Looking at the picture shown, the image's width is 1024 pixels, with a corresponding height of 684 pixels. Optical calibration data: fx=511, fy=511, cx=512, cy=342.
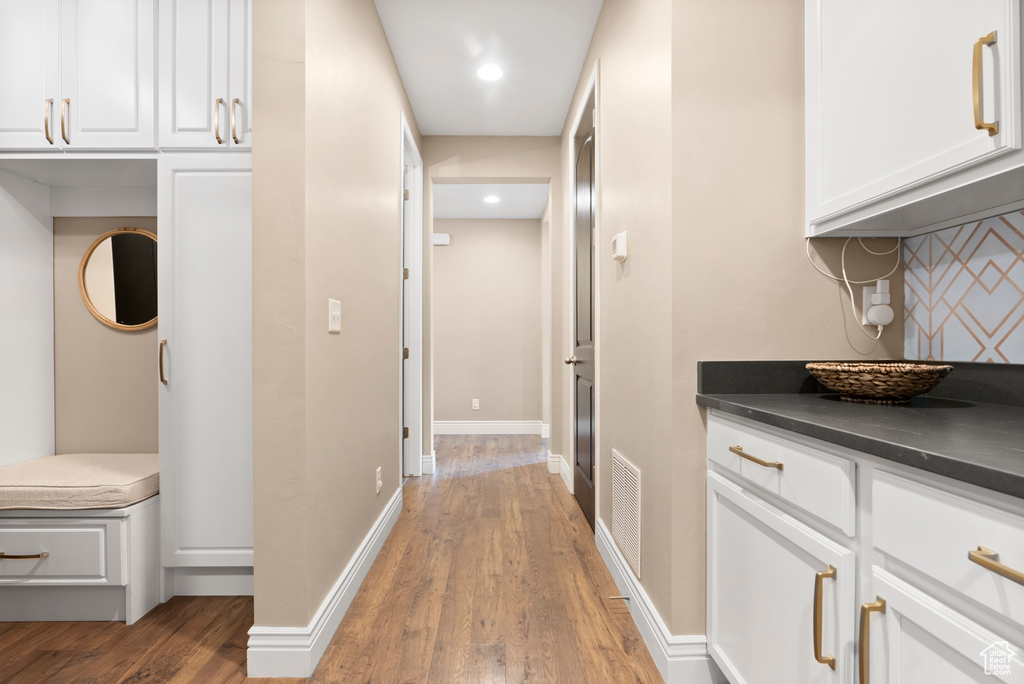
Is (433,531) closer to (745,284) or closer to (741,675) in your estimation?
(741,675)

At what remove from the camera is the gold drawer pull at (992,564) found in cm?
61

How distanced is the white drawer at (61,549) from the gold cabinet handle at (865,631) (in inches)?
84.7

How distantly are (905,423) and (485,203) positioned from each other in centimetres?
457

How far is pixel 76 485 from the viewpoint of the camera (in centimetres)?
176

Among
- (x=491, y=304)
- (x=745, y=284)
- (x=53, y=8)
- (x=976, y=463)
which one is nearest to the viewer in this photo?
(x=976, y=463)

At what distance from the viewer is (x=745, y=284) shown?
1.49m

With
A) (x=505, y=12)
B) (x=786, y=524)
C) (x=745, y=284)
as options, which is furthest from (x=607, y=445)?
(x=505, y=12)

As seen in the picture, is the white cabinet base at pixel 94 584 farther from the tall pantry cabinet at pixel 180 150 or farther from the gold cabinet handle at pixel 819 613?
the gold cabinet handle at pixel 819 613

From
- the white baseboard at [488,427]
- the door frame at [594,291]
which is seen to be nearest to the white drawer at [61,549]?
the door frame at [594,291]

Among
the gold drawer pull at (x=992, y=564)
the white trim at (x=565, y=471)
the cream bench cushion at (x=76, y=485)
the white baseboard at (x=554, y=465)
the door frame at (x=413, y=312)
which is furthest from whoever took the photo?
the white baseboard at (x=554, y=465)

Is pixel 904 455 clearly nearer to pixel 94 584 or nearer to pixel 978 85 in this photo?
pixel 978 85

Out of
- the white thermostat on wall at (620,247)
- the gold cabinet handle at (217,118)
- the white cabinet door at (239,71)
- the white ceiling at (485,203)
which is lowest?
the white thermostat on wall at (620,247)

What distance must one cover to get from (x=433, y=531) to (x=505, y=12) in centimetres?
266

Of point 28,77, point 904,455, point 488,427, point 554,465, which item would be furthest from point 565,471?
point 28,77
